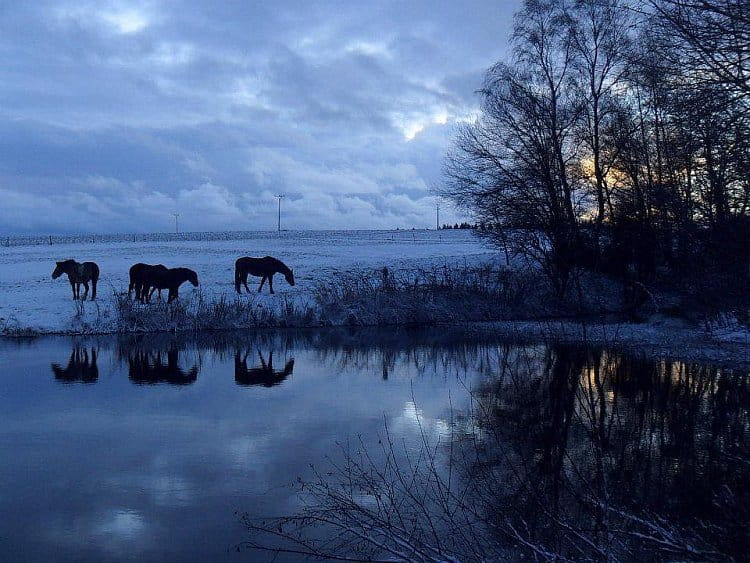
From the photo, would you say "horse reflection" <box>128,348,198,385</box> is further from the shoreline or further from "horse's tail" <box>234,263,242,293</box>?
"horse's tail" <box>234,263,242,293</box>

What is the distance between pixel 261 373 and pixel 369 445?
6.19 meters

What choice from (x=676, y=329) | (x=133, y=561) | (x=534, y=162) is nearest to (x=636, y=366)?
(x=676, y=329)

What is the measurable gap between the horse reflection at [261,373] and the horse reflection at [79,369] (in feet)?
9.32

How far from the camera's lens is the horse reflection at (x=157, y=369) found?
45.6 ft

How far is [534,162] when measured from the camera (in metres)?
25.6

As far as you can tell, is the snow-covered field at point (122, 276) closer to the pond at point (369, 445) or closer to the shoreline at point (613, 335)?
the shoreline at point (613, 335)

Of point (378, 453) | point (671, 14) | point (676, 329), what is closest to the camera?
point (671, 14)

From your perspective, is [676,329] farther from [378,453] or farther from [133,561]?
[133,561]

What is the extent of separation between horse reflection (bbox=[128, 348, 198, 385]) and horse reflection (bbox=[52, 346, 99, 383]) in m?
0.75

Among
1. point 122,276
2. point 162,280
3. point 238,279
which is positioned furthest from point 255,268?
point 122,276

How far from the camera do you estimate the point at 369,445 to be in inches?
350

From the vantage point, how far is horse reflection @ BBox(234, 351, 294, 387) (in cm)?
1370

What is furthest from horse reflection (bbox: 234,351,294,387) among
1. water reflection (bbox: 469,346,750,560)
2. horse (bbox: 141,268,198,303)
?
horse (bbox: 141,268,198,303)

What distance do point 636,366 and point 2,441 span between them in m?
11.3
